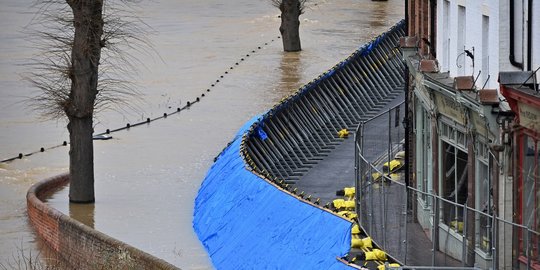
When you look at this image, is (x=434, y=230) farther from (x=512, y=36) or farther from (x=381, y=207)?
(x=381, y=207)

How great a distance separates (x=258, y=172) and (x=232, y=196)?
1.28 metres

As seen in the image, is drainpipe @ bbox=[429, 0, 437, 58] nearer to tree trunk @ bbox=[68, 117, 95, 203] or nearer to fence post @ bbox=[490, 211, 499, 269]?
fence post @ bbox=[490, 211, 499, 269]

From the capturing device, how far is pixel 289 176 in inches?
1522

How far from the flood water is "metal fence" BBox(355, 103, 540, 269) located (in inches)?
158

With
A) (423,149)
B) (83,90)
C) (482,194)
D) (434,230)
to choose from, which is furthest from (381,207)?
(83,90)

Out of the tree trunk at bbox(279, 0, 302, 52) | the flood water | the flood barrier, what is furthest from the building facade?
the tree trunk at bbox(279, 0, 302, 52)

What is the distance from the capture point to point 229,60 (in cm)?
6969

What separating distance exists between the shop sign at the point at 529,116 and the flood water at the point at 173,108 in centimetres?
975

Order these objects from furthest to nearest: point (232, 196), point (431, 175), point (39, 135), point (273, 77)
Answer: point (273, 77), point (39, 135), point (232, 196), point (431, 175)

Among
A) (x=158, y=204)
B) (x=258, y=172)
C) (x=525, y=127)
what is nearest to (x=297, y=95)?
(x=158, y=204)

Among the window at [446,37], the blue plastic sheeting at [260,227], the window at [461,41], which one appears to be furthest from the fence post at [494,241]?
the window at [446,37]

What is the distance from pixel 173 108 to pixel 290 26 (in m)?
17.5

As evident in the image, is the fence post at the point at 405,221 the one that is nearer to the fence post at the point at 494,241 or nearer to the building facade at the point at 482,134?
the building facade at the point at 482,134

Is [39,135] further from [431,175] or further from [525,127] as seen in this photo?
[525,127]
